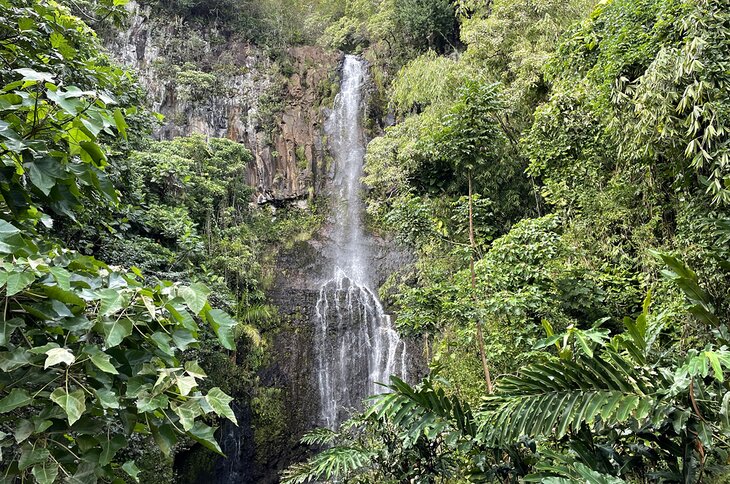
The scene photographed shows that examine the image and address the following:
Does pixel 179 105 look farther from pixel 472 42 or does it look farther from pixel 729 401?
pixel 729 401

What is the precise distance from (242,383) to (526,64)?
8.40 metres

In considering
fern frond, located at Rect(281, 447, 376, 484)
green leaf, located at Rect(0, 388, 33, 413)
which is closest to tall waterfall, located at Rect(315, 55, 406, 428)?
fern frond, located at Rect(281, 447, 376, 484)

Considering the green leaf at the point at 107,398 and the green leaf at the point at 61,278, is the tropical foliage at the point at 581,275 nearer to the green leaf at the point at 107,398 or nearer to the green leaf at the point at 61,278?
the green leaf at the point at 107,398

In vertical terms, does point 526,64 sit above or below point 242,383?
above

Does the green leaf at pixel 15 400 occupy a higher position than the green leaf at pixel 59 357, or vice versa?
the green leaf at pixel 59 357

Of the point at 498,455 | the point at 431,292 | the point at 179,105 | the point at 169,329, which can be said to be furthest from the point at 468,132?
the point at 179,105

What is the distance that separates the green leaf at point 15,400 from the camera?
0.91 meters

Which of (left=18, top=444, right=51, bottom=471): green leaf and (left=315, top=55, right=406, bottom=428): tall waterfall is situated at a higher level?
(left=18, top=444, right=51, bottom=471): green leaf

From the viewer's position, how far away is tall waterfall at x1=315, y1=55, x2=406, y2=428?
9602mm

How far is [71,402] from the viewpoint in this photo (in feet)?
3.11

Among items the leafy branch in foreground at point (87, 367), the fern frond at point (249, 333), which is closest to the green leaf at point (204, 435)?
the leafy branch in foreground at point (87, 367)

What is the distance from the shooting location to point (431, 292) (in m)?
4.30

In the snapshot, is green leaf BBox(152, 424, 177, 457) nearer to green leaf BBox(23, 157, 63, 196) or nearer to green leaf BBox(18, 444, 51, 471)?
green leaf BBox(18, 444, 51, 471)

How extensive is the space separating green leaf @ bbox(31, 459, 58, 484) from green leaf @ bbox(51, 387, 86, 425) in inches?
5.1
